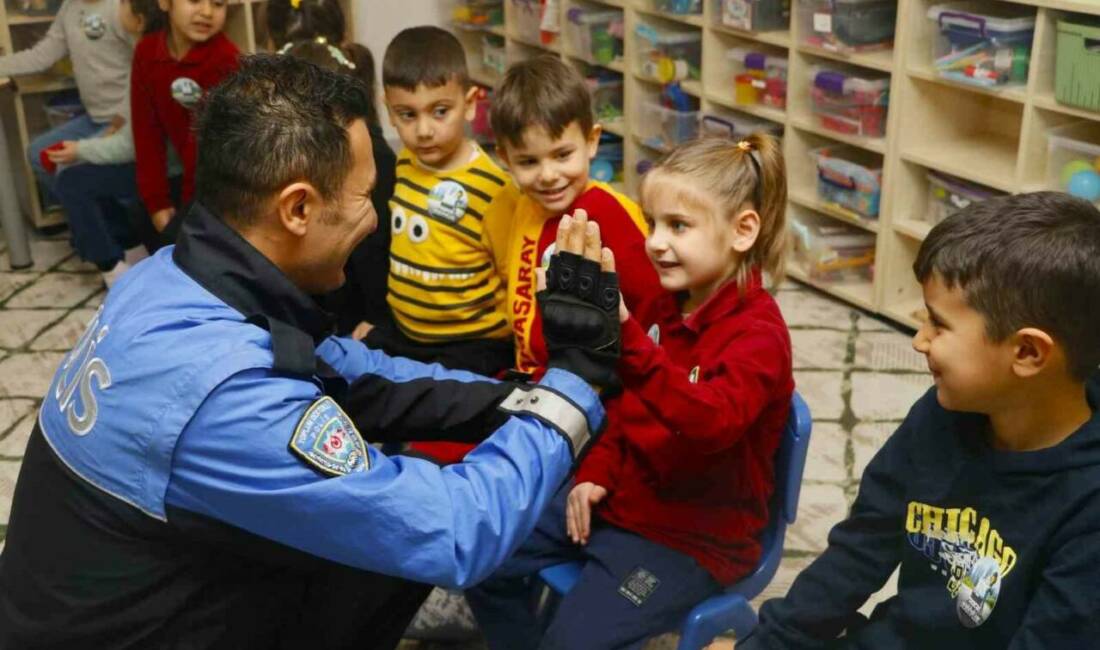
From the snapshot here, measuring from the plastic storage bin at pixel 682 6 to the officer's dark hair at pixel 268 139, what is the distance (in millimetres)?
2539

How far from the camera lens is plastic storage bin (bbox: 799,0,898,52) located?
340 cm

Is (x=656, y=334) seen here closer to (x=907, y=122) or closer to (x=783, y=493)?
(x=783, y=493)

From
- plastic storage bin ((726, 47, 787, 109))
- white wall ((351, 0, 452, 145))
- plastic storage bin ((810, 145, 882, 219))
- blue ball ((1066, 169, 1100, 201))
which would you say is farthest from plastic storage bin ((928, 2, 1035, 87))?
white wall ((351, 0, 452, 145))

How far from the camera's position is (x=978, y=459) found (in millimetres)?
1451

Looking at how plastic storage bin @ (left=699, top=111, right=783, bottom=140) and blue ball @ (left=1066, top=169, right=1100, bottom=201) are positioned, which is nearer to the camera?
blue ball @ (left=1066, top=169, right=1100, bottom=201)

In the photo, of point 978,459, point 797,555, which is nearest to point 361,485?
point 978,459

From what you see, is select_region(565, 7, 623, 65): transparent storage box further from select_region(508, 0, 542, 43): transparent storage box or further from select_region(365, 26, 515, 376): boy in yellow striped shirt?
select_region(365, 26, 515, 376): boy in yellow striped shirt

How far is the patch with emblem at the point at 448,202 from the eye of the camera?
2.37 metres

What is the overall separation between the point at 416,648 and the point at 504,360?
569 mm

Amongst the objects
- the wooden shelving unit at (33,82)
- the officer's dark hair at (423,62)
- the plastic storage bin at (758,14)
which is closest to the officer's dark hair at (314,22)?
the officer's dark hair at (423,62)

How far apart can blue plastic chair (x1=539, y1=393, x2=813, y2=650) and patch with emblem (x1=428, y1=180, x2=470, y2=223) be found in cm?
79

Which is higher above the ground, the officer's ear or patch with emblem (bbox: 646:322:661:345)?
the officer's ear

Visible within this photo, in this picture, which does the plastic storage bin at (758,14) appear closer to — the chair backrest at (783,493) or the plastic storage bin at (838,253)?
the plastic storage bin at (838,253)

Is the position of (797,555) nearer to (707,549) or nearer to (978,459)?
(707,549)
